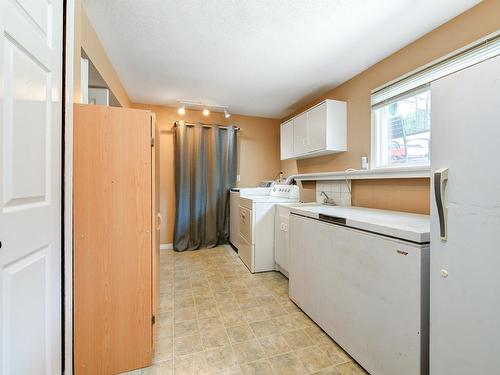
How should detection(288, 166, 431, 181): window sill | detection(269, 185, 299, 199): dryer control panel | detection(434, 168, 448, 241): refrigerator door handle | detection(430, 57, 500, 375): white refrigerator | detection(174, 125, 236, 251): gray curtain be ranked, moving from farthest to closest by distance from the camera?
detection(174, 125, 236, 251): gray curtain, detection(269, 185, 299, 199): dryer control panel, detection(288, 166, 431, 181): window sill, detection(434, 168, 448, 241): refrigerator door handle, detection(430, 57, 500, 375): white refrigerator

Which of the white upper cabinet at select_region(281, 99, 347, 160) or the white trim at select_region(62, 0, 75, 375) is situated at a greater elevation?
the white upper cabinet at select_region(281, 99, 347, 160)

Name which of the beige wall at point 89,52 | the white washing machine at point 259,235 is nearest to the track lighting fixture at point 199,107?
the beige wall at point 89,52

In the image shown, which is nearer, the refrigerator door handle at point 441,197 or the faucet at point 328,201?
the refrigerator door handle at point 441,197

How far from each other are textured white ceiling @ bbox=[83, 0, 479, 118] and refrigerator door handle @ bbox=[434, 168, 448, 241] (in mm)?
1311

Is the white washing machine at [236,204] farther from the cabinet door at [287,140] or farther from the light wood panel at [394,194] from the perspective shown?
the light wood panel at [394,194]

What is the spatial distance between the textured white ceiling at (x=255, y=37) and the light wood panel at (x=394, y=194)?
121cm

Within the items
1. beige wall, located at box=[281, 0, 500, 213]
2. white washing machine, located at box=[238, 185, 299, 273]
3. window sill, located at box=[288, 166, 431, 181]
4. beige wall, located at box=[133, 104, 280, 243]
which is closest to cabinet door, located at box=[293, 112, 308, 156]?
beige wall, located at box=[281, 0, 500, 213]

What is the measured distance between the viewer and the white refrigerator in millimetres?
780

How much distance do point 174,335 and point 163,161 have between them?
2.74 meters

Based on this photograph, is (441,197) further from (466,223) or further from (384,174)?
(384,174)

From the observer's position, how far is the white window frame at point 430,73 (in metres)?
1.45

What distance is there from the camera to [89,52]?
1715 mm

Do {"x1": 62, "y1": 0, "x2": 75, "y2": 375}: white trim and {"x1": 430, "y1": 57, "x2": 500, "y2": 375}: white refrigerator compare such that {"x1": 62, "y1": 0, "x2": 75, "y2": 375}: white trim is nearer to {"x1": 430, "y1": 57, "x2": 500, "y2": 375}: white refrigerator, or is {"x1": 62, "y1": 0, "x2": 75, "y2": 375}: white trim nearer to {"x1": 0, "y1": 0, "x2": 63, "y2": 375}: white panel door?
{"x1": 0, "y1": 0, "x2": 63, "y2": 375}: white panel door

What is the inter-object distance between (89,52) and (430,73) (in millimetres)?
2670
